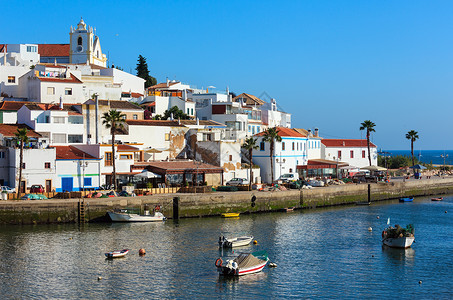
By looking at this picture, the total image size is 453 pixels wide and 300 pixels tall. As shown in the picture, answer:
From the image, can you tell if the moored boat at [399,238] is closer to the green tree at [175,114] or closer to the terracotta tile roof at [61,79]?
the green tree at [175,114]

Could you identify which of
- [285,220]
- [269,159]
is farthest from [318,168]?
[285,220]

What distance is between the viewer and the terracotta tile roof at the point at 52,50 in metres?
136


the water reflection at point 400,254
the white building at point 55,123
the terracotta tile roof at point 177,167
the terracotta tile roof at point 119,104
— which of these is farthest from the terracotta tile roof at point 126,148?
the water reflection at point 400,254

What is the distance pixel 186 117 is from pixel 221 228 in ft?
155

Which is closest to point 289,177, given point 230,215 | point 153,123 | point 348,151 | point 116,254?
point 153,123

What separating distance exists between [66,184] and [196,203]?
15.7 meters

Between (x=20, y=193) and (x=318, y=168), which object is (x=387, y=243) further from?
(x=318, y=168)

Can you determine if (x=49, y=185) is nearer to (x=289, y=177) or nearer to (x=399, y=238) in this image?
(x=289, y=177)

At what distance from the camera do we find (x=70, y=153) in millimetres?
74688

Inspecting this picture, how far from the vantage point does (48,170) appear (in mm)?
70875

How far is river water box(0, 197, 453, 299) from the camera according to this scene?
A: 4081cm

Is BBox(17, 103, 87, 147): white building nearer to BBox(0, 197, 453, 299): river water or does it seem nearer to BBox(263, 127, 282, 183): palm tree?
BBox(0, 197, 453, 299): river water

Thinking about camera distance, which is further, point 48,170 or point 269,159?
point 269,159

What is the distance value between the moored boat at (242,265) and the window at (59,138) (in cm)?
→ 4118
